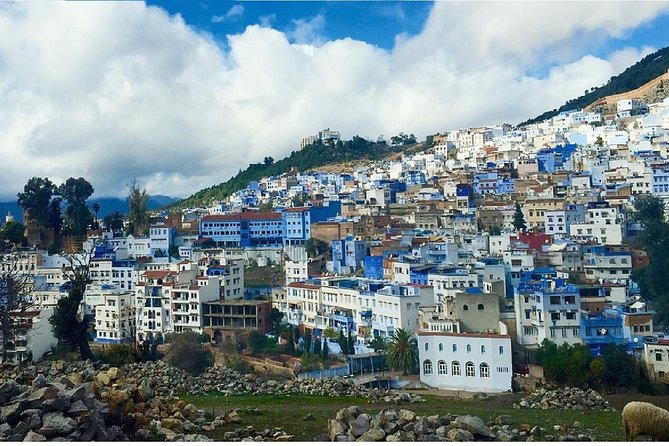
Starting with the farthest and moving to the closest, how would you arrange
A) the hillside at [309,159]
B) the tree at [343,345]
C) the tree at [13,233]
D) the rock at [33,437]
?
the hillside at [309,159]
the tree at [13,233]
the tree at [343,345]
the rock at [33,437]

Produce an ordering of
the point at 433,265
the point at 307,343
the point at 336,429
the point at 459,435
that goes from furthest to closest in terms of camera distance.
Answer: the point at 433,265, the point at 307,343, the point at 336,429, the point at 459,435

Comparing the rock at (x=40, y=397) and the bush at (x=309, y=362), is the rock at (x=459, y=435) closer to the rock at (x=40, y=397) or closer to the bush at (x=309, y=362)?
the rock at (x=40, y=397)

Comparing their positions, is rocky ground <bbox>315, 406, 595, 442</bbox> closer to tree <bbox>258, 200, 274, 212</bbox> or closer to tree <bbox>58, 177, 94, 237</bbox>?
tree <bbox>58, 177, 94, 237</bbox>

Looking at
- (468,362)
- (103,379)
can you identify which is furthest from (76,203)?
(103,379)

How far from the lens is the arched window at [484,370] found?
13.1 metres

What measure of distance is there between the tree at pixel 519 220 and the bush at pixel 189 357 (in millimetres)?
12415

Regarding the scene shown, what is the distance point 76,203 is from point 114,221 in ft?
5.65

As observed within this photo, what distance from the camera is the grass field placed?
805cm

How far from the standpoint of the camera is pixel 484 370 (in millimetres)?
13133

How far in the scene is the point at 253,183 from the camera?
4281cm

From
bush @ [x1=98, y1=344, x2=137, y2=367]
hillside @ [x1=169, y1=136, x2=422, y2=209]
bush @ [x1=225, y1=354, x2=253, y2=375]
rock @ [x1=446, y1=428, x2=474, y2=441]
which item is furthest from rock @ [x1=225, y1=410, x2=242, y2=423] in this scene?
hillside @ [x1=169, y1=136, x2=422, y2=209]

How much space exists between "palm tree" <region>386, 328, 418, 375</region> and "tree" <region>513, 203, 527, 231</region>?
11.3 m

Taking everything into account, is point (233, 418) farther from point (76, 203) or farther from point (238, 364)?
point (76, 203)

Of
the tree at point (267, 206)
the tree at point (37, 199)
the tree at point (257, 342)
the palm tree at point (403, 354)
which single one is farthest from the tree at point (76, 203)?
the palm tree at point (403, 354)
